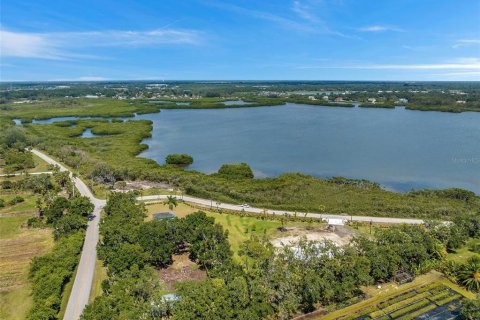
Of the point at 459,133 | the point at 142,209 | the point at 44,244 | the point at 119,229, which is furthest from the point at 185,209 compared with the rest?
the point at 459,133

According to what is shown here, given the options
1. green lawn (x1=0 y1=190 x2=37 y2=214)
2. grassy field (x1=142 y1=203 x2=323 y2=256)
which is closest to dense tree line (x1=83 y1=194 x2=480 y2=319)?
grassy field (x1=142 y1=203 x2=323 y2=256)

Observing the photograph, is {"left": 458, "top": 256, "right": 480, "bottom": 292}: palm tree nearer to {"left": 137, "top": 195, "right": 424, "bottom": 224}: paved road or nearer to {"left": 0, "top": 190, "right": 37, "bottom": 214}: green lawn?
{"left": 137, "top": 195, "right": 424, "bottom": 224}: paved road

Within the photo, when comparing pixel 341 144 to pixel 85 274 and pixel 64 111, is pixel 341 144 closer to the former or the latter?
pixel 85 274

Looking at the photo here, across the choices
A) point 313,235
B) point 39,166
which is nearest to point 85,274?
point 313,235

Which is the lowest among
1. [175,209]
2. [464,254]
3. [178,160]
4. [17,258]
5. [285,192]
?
[17,258]

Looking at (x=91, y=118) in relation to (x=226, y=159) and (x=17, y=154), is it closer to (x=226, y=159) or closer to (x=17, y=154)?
(x=17, y=154)
